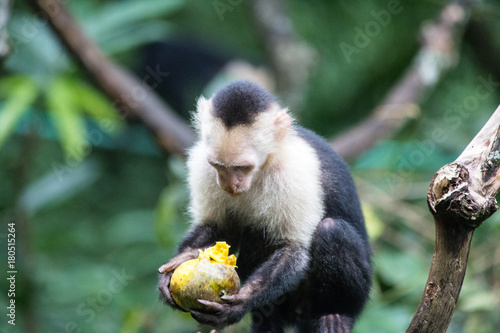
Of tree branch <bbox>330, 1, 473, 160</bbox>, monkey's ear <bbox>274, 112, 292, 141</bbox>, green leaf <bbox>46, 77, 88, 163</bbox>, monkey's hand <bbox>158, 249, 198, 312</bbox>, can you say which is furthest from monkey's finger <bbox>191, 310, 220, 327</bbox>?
tree branch <bbox>330, 1, 473, 160</bbox>

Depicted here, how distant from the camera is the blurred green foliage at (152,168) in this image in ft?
15.9

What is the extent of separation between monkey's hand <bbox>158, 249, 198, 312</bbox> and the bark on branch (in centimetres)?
114

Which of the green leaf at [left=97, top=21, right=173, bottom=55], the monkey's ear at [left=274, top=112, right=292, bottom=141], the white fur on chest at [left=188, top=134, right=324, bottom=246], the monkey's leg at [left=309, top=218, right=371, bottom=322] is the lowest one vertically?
the monkey's leg at [left=309, top=218, right=371, bottom=322]

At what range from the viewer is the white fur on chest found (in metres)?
2.98

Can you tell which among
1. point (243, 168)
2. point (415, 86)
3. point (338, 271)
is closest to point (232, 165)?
point (243, 168)

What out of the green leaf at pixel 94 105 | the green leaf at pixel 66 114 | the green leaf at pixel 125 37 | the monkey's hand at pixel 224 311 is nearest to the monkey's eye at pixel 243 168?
the monkey's hand at pixel 224 311

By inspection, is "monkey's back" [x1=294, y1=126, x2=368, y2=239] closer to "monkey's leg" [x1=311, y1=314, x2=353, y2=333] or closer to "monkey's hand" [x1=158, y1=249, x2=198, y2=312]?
"monkey's leg" [x1=311, y1=314, x2=353, y2=333]

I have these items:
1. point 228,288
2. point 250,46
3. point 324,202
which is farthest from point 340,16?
point 228,288

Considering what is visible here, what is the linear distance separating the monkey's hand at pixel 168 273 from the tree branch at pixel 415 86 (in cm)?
294

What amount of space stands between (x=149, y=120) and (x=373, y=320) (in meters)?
2.73

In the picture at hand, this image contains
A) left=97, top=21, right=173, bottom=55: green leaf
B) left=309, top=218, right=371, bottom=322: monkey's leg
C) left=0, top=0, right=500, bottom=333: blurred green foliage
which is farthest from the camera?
left=97, top=21, right=173, bottom=55: green leaf

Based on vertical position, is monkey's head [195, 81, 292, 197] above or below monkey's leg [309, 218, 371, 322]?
above

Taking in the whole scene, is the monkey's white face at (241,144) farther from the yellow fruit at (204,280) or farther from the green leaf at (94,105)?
the green leaf at (94,105)

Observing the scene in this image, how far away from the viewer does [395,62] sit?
8.08m
